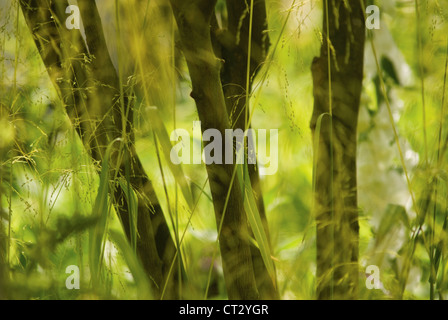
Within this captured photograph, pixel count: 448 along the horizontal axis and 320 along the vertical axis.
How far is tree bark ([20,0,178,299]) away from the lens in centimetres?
52

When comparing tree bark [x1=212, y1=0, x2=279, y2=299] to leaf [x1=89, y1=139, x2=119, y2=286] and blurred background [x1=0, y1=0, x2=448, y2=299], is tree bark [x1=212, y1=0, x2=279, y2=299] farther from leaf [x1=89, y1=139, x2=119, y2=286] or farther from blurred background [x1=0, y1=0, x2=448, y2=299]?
leaf [x1=89, y1=139, x2=119, y2=286]

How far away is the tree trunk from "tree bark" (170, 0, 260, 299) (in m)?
0.10

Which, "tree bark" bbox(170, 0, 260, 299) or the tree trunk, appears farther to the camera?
the tree trunk

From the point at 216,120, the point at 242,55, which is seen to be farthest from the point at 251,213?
the point at 242,55

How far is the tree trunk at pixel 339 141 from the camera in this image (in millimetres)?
543

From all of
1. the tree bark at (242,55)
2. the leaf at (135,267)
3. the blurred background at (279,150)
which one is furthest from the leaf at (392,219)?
the leaf at (135,267)

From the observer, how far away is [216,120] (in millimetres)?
441

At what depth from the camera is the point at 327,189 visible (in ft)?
1.78

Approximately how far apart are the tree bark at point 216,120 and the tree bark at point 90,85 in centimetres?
9

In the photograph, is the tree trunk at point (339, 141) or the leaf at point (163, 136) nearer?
the leaf at point (163, 136)

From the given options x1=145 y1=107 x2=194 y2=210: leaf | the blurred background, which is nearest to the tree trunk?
the blurred background

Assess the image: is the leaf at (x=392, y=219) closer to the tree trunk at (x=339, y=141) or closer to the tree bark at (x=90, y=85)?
the tree trunk at (x=339, y=141)
